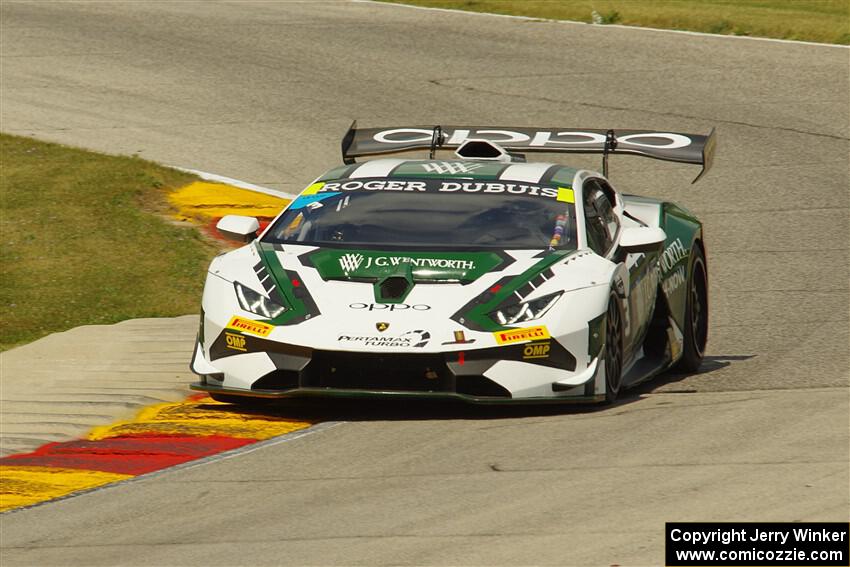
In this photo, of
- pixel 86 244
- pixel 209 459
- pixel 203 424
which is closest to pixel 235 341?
pixel 203 424

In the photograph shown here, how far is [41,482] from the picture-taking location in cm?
746

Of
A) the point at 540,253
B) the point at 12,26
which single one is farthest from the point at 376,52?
the point at 540,253

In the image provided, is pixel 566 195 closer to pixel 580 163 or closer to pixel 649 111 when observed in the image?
pixel 580 163

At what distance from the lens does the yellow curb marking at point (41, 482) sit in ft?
23.6

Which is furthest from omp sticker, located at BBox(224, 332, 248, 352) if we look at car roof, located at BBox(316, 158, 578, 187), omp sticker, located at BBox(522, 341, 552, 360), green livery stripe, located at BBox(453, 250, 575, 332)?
car roof, located at BBox(316, 158, 578, 187)

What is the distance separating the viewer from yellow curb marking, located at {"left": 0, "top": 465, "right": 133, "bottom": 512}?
23.6ft

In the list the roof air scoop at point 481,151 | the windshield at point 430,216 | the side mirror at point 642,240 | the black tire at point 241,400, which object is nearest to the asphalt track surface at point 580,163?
the black tire at point 241,400

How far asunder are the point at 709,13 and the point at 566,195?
15048mm

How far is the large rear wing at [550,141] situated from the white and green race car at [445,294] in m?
0.62

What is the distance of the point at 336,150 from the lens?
17172mm

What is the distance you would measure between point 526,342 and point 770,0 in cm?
1828

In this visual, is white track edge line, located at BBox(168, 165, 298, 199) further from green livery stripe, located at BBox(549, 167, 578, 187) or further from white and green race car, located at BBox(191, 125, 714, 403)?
green livery stripe, located at BBox(549, 167, 578, 187)

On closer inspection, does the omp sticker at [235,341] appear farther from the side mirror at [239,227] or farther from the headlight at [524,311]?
the headlight at [524,311]

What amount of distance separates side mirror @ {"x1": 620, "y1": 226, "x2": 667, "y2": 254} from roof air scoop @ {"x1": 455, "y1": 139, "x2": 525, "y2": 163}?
5.12 ft
